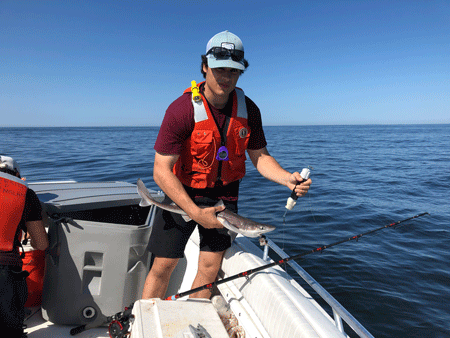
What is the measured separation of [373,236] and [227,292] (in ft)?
17.5

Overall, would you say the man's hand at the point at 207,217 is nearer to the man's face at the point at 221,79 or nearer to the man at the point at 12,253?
the man's face at the point at 221,79

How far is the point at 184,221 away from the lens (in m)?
2.71

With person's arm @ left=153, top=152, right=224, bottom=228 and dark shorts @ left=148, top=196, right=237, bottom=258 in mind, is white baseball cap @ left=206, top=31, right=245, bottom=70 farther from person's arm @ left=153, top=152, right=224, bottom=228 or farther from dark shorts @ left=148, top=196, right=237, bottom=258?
dark shorts @ left=148, top=196, right=237, bottom=258

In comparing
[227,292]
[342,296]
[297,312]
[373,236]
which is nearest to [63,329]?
[227,292]

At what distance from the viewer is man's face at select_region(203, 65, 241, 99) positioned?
250 centimetres

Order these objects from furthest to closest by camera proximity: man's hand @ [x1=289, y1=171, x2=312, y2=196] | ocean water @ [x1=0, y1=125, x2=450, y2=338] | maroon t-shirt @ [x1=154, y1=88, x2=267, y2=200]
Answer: ocean water @ [x1=0, y1=125, x2=450, y2=338]
man's hand @ [x1=289, y1=171, x2=312, y2=196]
maroon t-shirt @ [x1=154, y1=88, x2=267, y2=200]

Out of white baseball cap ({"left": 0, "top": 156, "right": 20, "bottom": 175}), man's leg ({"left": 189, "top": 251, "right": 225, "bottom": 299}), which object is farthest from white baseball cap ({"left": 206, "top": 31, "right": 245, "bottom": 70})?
white baseball cap ({"left": 0, "top": 156, "right": 20, "bottom": 175})

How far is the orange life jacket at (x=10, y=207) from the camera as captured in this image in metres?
2.40

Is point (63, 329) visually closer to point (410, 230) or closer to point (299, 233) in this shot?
point (299, 233)

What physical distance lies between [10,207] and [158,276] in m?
1.39

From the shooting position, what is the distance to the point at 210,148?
2746mm

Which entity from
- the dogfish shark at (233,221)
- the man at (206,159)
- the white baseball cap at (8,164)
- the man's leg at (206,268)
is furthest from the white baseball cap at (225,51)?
the white baseball cap at (8,164)

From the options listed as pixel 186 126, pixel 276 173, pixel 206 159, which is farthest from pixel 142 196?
pixel 276 173

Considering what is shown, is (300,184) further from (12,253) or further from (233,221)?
(12,253)
